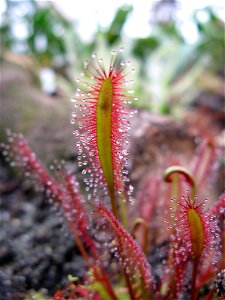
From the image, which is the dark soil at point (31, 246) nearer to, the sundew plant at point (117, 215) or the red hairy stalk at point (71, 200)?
the red hairy stalk at point (71, 200)

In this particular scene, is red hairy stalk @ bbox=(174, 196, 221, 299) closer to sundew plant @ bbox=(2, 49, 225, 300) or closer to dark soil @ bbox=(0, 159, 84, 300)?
sundew plant @ bbox=(2, 49, 225, 300)

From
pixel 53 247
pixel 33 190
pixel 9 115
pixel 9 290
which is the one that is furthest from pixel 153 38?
pixel 9 290

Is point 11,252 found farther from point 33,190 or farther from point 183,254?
point 183,254

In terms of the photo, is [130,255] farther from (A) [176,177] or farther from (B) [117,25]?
(B) [117,25]

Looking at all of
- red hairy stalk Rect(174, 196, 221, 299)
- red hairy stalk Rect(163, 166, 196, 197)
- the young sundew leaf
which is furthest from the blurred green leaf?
red hairy stalk Rect(174, 196, 221, 299)

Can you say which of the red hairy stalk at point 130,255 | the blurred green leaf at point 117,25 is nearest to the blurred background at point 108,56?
the blurred green leaf at point 117,25
